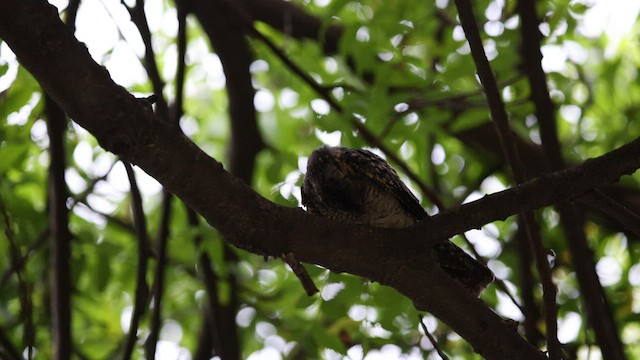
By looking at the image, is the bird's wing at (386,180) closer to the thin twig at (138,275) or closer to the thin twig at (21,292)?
the thin twig at (138,275)

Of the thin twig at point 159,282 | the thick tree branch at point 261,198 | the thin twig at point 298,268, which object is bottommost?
the thin twig at point 298,268

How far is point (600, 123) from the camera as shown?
544 cm

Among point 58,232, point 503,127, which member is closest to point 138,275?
point 58,232

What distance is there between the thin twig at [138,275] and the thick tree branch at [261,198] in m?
0.97

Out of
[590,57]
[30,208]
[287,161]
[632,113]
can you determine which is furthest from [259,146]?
[590,57]

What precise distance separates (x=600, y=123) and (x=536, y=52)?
2048mm

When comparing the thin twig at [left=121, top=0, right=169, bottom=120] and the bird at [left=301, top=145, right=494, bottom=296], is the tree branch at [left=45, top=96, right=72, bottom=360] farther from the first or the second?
the bird at [left=301, top=145, right=494, bottom=296]

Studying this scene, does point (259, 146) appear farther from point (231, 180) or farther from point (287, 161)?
point (231, 180)

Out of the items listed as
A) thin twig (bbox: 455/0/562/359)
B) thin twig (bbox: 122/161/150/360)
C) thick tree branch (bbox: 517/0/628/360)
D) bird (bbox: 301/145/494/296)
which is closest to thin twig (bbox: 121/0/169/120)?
thin twig (bbox: 122/161/150/360)

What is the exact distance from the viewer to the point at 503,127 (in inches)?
125

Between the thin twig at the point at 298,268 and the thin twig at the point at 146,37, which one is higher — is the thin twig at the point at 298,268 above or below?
below

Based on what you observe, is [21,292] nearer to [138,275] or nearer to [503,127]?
[138,275]

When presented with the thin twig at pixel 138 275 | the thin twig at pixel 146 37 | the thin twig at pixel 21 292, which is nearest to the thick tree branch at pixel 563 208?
the thin twig at pixel 146 37

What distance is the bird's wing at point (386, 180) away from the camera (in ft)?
11.9
